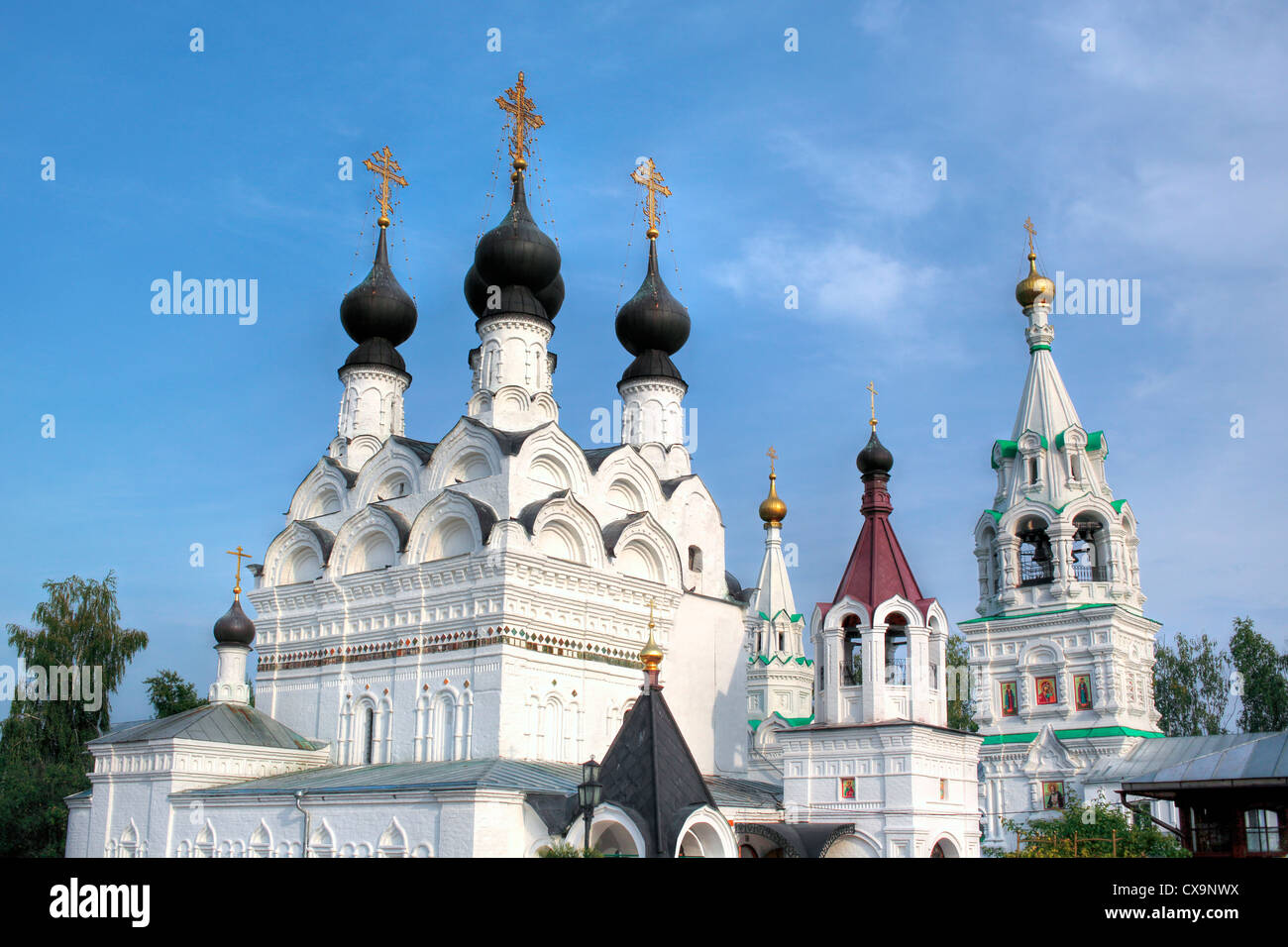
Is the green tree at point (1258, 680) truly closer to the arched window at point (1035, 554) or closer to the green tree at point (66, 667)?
the arched window at point (1035, 554)

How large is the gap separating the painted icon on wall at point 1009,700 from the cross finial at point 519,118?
1393 cm

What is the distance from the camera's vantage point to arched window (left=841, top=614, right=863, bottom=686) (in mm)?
16859

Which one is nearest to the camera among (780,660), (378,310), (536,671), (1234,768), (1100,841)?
(1234,768)

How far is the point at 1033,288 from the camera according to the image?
26.6 m

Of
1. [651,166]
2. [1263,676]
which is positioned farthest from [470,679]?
[1263,676]

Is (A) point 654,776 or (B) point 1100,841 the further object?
(B) point 1100,841

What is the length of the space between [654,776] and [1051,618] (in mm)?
13328

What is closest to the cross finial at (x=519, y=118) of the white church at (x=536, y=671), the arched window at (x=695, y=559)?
the white church at (x=536, y=671)

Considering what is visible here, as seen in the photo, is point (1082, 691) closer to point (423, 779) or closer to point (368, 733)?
point (368, 733)

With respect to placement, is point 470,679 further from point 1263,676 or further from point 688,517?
point 1263,676

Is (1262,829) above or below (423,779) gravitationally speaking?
below

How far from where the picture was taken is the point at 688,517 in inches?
807

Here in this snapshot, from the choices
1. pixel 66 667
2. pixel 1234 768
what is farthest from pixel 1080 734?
pixel 66 667

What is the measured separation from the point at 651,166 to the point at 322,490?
8.31 metres
